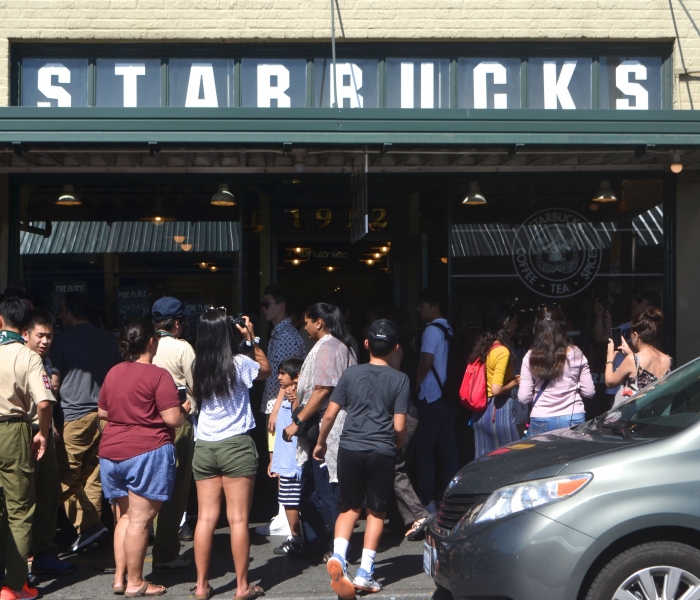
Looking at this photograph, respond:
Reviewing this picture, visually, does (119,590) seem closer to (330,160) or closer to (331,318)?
(331,318)

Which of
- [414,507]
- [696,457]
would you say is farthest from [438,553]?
[414,507]

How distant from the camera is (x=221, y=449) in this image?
5.35 meters

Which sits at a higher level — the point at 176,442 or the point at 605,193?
the point at 605,193

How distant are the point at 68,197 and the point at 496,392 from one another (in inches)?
196

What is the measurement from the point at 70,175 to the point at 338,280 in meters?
3.72

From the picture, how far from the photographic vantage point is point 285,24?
28.3 ft

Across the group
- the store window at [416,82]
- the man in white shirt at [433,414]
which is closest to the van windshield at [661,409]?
the man in white shirt at [433,414]

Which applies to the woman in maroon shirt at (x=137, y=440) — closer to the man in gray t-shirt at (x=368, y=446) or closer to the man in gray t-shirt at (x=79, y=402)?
the man in gray t-shirt at (x=368, y=446)

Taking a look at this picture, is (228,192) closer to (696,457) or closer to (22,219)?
(22,219)

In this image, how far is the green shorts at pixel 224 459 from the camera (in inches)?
210

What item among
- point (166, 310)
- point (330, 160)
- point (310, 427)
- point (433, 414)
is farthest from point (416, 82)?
point (310, 427)

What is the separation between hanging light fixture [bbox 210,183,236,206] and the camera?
27.8 ft

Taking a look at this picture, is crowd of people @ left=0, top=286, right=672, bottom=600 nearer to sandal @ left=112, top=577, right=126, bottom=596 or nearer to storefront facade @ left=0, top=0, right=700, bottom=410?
sandal @ left=112, top=577, right=126, bottom=596

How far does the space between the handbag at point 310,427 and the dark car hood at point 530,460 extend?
1549 mm
